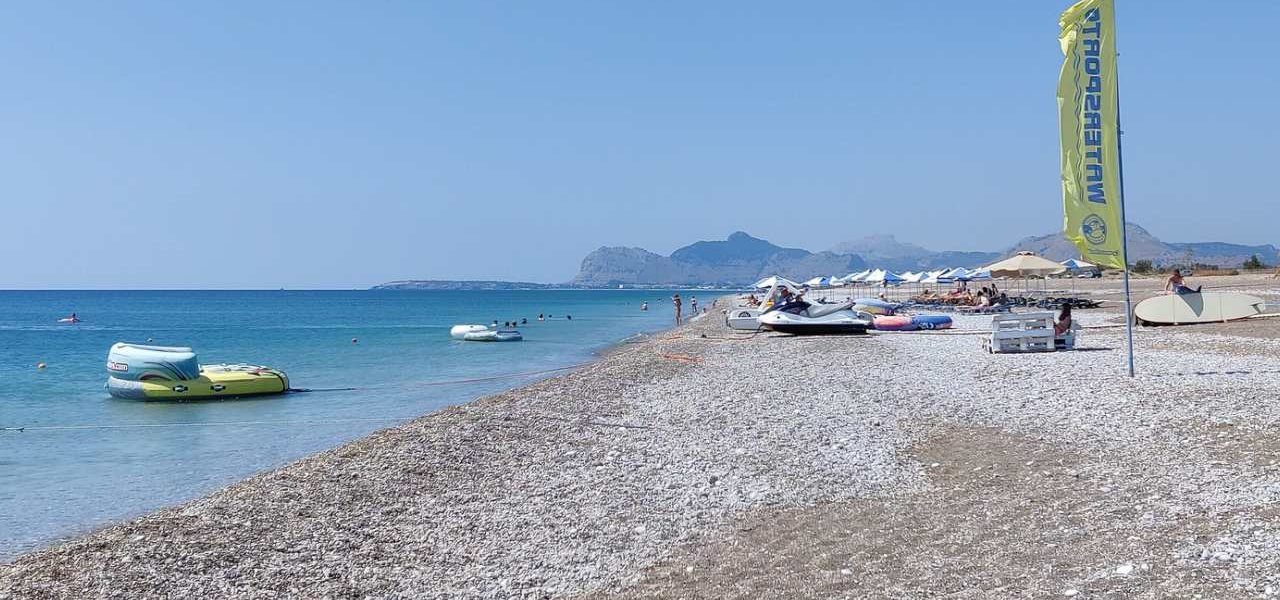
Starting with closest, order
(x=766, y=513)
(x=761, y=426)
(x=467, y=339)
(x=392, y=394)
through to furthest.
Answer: (x=766, y=513), (x=761, y=426), (x=392, y=394), (x=467, y=339)

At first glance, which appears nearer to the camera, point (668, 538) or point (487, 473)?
point (668, 538)

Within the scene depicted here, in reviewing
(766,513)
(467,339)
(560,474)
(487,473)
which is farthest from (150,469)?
(467,339)

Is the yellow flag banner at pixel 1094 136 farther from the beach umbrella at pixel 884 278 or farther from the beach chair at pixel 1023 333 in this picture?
the beach umbrella at pixel 884 278

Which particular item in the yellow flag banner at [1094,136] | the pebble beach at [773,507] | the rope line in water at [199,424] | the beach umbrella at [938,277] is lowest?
the rope line in water at [199,424]

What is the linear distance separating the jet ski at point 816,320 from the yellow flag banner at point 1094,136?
14.7 metres

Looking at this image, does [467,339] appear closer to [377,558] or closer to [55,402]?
[55,402]

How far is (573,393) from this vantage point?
16938mm

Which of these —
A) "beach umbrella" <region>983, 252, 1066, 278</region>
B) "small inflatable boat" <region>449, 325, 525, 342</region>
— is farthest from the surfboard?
"small inflatable boat" <region>449, 325, 525, 342</region>

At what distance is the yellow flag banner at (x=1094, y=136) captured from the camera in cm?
1295

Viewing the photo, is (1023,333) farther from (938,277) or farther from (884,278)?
(884,278)

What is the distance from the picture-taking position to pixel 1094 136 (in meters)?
13.0

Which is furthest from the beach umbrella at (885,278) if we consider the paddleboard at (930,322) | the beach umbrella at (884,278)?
the paddleboard at (930,322)

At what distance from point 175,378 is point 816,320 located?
17264mm

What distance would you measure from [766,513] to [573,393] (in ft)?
30.7
